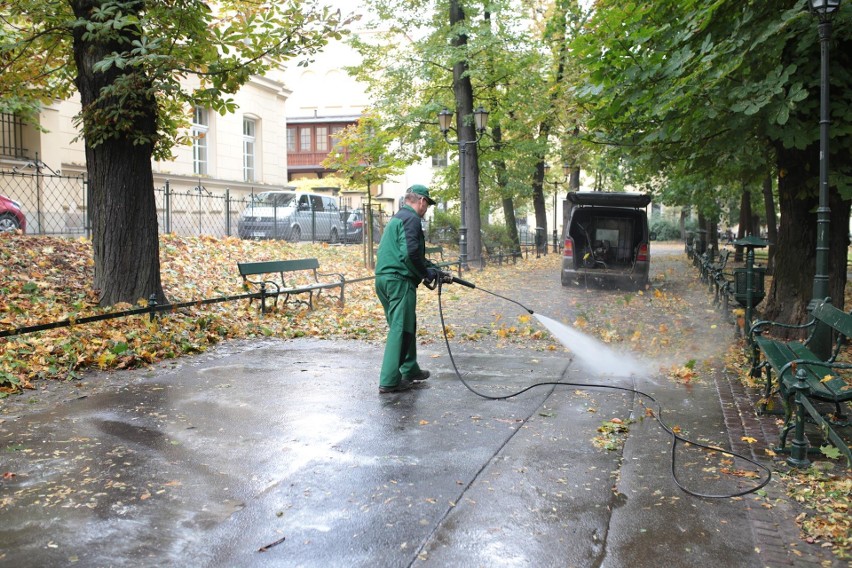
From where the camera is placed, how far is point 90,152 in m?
9.47

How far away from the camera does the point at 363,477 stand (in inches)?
179

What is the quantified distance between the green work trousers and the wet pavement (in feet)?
0.87

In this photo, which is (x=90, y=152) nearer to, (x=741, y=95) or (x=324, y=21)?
(x=324, y=21)

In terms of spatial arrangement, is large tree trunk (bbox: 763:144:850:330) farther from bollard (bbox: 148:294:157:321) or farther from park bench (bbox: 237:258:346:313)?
bollard (bbox: 148:294:157:321)

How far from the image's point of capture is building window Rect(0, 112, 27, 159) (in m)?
18.2

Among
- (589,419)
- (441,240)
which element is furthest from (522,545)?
(441,240)

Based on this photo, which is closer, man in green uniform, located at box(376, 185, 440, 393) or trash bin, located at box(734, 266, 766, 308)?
man in green uniform, located at box(376, 185, 440, 393)

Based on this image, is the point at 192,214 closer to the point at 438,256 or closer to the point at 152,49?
the point at 438,256

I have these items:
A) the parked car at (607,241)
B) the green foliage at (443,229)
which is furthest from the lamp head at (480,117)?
the green foliage at (443,229)

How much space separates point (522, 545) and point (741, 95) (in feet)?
19.6

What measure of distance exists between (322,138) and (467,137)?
1168 inches

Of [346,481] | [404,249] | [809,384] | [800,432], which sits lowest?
[346,481]

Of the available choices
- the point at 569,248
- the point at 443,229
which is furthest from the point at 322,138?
the point at 569,248

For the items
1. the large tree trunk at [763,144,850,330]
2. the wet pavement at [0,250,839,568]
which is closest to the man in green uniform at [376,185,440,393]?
the wet pavement at [0,250,839,568]
